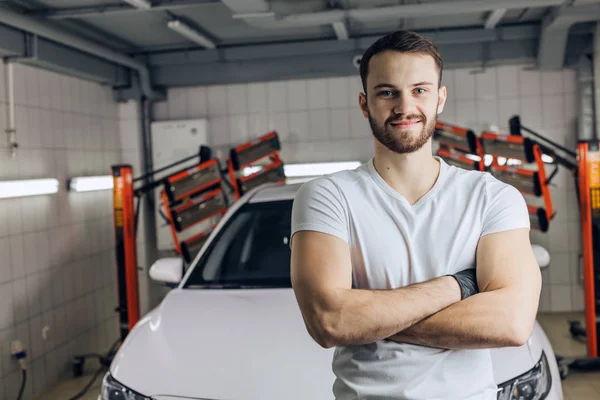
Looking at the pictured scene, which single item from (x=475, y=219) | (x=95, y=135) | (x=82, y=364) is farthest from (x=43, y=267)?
(x=475, y=219)

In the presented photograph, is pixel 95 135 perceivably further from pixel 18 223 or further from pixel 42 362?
pixel 42 362

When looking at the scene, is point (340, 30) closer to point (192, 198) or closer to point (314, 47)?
point (314, 47)

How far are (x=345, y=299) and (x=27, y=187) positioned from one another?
4252 mm

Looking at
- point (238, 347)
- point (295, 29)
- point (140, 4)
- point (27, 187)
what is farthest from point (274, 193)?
point (295, 29)

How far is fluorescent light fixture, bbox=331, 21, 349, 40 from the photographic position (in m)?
5.61

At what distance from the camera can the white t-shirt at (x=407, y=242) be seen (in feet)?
4.62

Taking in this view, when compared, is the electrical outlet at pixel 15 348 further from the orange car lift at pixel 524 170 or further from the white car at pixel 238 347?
the orange car lift at pixel 524 170

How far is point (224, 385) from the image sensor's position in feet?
7.22

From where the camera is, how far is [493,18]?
5.69 meters

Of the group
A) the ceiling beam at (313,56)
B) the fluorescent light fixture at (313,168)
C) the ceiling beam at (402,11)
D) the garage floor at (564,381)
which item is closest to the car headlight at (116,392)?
the garage floor at (564,381)

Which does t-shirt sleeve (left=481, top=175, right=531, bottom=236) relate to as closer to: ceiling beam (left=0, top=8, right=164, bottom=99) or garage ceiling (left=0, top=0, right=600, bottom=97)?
garage ceiling (left=0, top=0, right=600, bottom=97)

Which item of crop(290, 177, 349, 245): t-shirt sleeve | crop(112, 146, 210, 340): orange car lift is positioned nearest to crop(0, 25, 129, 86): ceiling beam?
crop(112, 146, 210, 340): orange car lift

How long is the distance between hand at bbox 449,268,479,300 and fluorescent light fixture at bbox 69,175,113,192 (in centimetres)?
498

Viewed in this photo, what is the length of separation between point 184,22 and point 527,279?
186 inches
